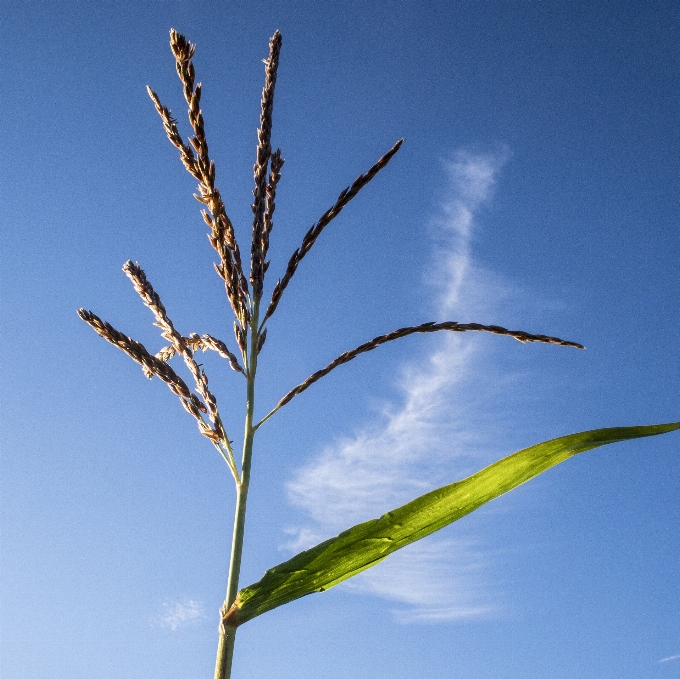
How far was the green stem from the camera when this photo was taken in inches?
49.5

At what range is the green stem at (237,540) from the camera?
4.12 ft

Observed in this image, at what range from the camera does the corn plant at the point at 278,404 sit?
1.40 meters

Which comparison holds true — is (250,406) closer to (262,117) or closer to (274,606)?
(274,606)

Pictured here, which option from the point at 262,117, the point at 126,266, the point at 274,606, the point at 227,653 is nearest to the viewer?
the point at 227,653

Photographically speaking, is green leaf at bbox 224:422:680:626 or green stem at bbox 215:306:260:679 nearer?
green stem at bbox 215:306:260:679

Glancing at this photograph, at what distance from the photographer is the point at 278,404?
5.01 feet

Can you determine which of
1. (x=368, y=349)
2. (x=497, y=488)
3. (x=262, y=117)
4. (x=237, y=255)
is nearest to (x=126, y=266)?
(x=237, y=255)

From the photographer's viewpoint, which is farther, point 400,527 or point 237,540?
point 400,527

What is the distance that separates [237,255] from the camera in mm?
1566

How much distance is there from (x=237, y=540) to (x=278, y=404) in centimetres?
34

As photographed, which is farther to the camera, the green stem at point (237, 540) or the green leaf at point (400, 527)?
the green leaf at point (400, 527)

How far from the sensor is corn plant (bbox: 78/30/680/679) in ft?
4.59

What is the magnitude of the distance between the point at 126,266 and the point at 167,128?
0.42 meters

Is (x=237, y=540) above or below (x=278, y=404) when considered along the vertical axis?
below
